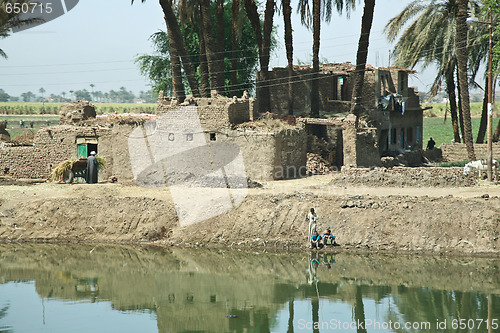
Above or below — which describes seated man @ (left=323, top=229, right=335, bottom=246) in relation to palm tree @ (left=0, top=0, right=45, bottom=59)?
below

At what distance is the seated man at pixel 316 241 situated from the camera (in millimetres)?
20906

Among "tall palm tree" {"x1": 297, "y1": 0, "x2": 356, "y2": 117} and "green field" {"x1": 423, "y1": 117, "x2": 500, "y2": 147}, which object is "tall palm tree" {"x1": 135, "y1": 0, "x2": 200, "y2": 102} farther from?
"green field" {"x1": 423, "y1": 117, "x2": 500, "y2": 147}

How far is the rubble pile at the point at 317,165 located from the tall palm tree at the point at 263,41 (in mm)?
5994

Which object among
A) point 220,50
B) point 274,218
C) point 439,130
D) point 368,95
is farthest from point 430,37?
point 439,130

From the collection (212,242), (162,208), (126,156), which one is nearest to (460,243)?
(212,242)

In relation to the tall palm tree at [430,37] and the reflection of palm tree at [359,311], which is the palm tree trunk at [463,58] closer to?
the tall palm tree at [430,37]

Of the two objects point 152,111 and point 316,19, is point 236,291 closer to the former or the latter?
point 316,19

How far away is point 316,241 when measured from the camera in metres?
21.0

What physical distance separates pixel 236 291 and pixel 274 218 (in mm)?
4759

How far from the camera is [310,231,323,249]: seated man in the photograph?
Answer: 20906 millimetres

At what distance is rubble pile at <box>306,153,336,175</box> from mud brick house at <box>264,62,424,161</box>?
4703 mm

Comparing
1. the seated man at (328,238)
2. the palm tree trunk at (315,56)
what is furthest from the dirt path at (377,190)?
the palm tree trunk at (315,56)

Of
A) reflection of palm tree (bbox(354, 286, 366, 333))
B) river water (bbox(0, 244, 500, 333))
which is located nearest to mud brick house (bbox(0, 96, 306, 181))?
river water (bbox(0, 244, 500, 333))

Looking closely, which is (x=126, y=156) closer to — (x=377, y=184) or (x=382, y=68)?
(x=377, y=184)
